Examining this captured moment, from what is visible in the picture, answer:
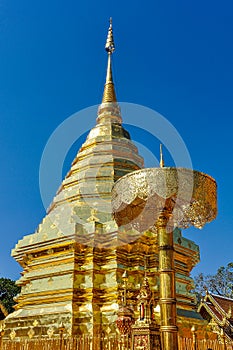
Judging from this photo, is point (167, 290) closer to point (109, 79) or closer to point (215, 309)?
point (215, 309)

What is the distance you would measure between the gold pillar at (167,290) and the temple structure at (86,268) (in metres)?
4.42

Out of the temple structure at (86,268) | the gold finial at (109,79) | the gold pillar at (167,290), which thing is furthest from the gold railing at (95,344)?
the gold finial at (109,79)

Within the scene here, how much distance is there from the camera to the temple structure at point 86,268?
38.2 ft

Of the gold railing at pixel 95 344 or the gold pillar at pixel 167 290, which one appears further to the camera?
the gold railing at pixel 95 344

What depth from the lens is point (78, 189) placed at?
15.1 m

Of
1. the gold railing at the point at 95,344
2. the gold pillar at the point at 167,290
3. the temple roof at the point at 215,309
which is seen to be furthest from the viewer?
the temple roof at the point at 215,309

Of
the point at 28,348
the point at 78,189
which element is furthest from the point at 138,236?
the point at 28,348

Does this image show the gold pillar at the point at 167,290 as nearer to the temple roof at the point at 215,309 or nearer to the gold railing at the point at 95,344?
the gold railing at the point at 95,344

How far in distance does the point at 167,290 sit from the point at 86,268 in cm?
614

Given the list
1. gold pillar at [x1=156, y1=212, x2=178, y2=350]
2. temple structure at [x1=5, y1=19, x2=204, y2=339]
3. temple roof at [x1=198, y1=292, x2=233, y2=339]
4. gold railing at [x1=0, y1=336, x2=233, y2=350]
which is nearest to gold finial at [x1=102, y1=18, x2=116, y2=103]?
temple structure at [x1=5, y1=19, x2=204, y2=339]

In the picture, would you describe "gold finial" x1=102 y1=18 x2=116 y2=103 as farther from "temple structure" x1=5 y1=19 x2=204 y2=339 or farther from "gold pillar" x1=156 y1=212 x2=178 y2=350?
"gold pillar" x1=156 y1=212 x2=178 y2=350

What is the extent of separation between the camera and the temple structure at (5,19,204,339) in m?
11.6

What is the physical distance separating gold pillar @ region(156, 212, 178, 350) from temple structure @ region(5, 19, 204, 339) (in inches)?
174

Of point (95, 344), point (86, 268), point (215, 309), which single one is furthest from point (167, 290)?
point (215, 309)
